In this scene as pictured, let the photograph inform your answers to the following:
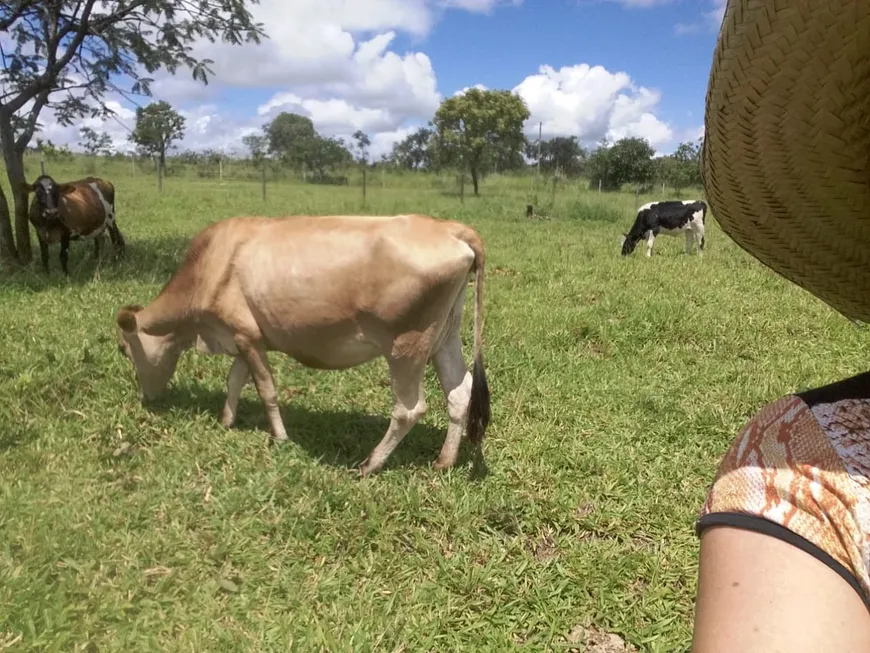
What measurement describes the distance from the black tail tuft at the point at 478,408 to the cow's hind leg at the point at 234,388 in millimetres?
1530

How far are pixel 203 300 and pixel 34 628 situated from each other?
2071 millimetres

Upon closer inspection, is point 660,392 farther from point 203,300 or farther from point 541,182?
point 541,182

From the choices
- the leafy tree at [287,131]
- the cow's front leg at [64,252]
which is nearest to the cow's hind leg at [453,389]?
the cow's front leg at [64,252]

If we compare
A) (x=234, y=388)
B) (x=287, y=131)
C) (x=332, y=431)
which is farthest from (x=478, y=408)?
(x=287, y=131)

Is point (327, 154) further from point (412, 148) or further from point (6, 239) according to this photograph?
point (6, 239)

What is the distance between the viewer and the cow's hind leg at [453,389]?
3.93m

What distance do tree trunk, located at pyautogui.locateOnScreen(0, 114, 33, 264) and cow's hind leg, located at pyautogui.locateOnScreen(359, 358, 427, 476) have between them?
6541mm

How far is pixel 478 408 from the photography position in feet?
12.3

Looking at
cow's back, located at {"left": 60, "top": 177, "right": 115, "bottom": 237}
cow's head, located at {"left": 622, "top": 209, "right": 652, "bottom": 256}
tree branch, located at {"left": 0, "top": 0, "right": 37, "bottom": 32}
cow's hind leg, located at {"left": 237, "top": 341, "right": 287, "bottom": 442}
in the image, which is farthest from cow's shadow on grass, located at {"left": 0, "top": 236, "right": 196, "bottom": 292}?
cow's head, located at {"left": 622, "top": 209, "right": 652, "bottom": 256}

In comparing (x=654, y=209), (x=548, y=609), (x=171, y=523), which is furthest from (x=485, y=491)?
(x=654, y=209)

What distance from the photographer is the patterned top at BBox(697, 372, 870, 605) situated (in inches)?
34.2

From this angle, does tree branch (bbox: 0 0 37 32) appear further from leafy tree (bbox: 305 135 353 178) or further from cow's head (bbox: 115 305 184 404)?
leafy tree (bbox: 305 135 353 178)

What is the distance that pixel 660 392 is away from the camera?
16.3 ft

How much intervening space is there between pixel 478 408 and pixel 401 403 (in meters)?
0.44
